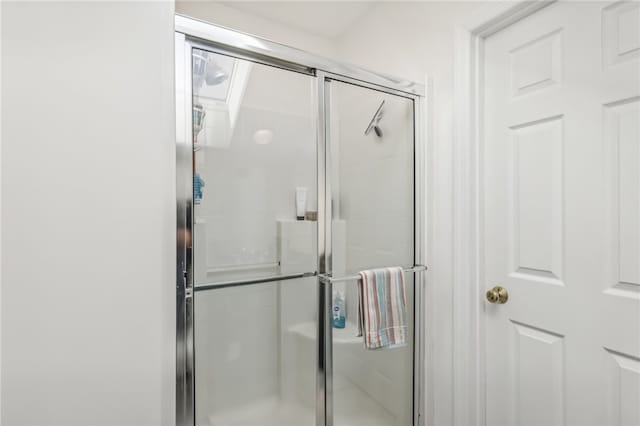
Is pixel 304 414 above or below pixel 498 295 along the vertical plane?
below

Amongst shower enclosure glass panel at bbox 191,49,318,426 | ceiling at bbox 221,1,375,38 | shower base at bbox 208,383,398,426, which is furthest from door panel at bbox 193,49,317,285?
ceiling at bbox 221,1,375,38

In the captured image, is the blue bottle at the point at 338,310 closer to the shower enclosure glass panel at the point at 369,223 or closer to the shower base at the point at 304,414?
the shower enclosure glass panel at the point at 369,223

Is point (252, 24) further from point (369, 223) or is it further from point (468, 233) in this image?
point (468, 233)

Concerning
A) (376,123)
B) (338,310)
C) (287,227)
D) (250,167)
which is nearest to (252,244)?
(287,227)

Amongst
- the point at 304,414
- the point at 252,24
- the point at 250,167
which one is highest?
the point at 252,24

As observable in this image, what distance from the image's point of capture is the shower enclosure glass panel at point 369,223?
1.15 meters

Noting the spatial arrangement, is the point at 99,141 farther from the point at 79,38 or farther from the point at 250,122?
the point at 250,122

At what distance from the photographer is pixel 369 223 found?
1227mm

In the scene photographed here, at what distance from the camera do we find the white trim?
1.17 m

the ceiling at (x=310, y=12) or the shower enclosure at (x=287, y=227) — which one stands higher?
the ceiling at (x=310, y=12)

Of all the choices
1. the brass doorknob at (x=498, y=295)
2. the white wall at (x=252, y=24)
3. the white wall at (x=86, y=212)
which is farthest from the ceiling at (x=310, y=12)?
the white wall at (x=86, y=212)

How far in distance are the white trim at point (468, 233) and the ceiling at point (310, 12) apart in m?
0.73

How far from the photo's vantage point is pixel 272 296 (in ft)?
3.44

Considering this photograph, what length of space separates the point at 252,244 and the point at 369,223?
469 mm
